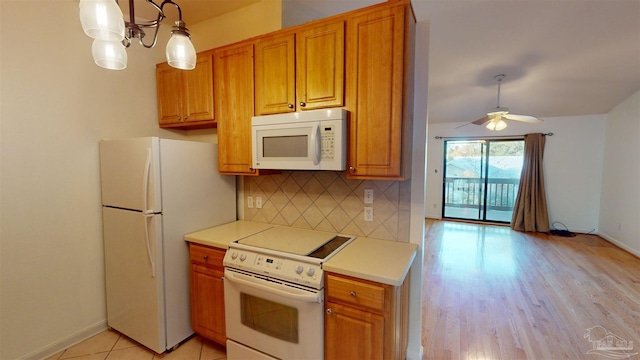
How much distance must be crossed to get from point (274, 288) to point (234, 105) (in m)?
1.43

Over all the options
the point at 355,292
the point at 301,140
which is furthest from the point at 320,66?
the point at 355,292

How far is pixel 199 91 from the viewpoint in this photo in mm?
2328

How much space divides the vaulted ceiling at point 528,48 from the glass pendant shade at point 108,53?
1.57 meters

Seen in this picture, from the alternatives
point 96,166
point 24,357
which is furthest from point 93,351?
point 96,166

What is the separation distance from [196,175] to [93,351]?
153cm

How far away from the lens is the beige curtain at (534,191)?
18.0ft

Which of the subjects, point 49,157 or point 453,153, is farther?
point 453,153

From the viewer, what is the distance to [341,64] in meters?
Result: 1.73

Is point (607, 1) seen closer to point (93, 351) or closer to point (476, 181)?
point (476, 181)

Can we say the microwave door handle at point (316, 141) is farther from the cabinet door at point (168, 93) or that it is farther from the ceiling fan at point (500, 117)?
the ceiling fan at point (500, 117)

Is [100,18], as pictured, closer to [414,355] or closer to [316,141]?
→ [316,141]

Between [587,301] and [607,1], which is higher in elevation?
[607,1]

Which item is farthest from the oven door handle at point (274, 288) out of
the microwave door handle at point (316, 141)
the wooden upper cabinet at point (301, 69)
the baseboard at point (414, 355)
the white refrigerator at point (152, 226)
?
the wooden upper cabinet at point (301, 69)

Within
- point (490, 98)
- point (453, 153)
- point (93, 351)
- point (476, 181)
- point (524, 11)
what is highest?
point (524, 11)
